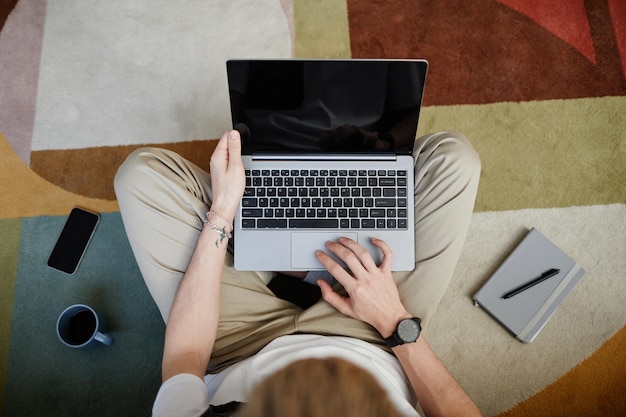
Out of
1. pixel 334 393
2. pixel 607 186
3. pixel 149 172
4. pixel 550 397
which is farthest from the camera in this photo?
pixel 607 186

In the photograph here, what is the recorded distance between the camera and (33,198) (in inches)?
58.2

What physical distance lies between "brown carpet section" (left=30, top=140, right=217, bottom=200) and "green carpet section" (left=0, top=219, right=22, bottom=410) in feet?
0.59

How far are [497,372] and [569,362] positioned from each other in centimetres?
21

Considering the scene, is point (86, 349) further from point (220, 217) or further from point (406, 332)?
point (406, 332)

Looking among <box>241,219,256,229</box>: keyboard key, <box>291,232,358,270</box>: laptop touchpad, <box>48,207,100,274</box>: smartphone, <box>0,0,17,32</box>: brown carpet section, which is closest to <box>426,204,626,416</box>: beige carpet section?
<box>291,232,358,270</box>: laptop touchpad

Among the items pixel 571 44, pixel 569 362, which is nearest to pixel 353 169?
pixel 569 362

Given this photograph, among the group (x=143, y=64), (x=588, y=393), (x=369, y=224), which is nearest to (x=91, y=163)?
(x=143, y=64)

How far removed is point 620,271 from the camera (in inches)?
56.6

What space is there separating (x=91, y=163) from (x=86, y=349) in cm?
56

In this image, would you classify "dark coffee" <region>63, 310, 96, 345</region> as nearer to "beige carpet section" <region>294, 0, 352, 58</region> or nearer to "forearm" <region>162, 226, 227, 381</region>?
"forearm" <region>162, 226, 227, 381</region>

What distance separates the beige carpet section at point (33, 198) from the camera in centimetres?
147

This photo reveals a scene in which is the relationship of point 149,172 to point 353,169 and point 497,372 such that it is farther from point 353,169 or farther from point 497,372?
point 497,372

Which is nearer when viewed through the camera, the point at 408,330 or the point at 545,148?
the point at 408,330

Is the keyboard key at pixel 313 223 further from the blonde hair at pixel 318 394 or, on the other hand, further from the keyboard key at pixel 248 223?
the blonde hair at pixel 318 394
